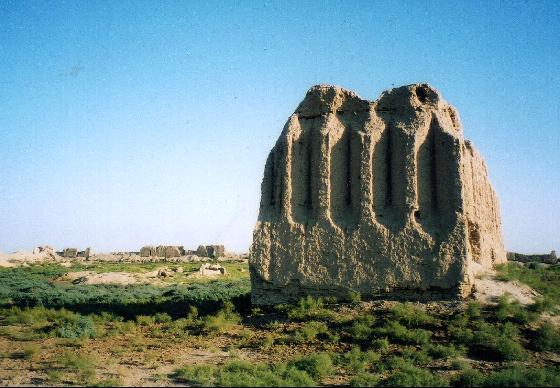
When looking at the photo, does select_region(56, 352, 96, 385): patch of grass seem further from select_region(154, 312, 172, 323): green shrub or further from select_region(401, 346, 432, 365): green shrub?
select_region(401, 346, 432, 365): green shrub

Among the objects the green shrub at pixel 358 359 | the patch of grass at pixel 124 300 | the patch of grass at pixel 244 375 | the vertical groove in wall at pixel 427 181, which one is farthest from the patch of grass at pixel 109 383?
the vertical groove in wall at pixel 427 181

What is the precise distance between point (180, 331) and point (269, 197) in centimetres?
401

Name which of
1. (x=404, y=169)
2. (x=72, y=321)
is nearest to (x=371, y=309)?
(x=404, y=169)

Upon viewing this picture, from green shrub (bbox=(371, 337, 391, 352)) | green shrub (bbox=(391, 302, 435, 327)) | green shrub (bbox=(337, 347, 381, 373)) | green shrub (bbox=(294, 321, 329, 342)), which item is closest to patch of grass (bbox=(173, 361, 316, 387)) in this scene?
green shrub (bbox=(337, 347, 381, 373))

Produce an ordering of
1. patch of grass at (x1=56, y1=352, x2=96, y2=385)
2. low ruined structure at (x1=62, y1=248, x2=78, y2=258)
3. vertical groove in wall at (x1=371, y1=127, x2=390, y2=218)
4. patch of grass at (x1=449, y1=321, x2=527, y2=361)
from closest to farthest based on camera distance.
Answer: patch of grass at (x1=56, y1=352, x2=96, y2=385) < patch of grass at (x1=449, y1=321, x2=527, y2=361) < vertical groove in wall at (x1=371, y1=127, x2=390, y2=218) < low ruined structure at (x1=62, y1=248, x2=78, y2=258)

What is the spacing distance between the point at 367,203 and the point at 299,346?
3.72 metres

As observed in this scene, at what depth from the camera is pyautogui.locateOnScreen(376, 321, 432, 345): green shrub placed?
29.8 ft

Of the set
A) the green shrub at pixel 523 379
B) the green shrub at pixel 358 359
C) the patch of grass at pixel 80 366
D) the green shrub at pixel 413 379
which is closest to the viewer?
the green shrub at pixel 523 379

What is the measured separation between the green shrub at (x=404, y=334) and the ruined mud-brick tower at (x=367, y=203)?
1383 mm

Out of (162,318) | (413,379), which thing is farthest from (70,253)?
(413,379)

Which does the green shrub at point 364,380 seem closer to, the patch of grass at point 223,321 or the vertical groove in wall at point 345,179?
the patch of grass at point 223,321

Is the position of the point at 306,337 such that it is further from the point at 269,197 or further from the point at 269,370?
the point at 269,197

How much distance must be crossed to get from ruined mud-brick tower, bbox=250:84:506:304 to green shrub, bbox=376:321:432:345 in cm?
138

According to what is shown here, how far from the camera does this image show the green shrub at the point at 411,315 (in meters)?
9.69
